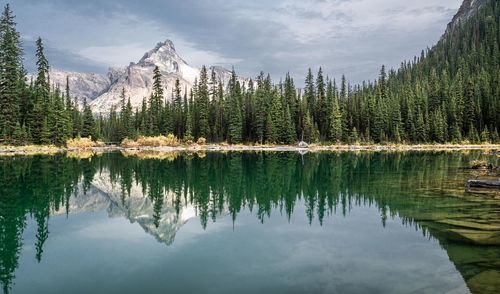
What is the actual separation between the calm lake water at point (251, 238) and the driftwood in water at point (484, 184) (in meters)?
2.35

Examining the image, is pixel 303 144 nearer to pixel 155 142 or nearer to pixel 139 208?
pixel 155 142

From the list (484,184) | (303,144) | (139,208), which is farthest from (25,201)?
(303,144)

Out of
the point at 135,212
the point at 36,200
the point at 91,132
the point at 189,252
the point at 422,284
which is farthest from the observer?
the point at 91,132

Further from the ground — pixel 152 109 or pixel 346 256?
pixel 152 109

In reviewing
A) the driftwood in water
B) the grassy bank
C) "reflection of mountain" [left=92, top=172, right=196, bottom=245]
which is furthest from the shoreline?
the driftwood in water

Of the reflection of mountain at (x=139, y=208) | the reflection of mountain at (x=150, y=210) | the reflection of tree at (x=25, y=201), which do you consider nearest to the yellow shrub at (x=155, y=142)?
the reflection of tree at (x=25, y=201)

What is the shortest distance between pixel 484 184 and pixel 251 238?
20.5 meters

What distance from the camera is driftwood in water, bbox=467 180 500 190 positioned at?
97.6 ft

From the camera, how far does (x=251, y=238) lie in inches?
755

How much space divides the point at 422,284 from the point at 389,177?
29.0 m

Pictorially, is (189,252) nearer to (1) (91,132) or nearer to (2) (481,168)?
(2) (481,168)

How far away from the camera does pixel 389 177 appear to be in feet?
132

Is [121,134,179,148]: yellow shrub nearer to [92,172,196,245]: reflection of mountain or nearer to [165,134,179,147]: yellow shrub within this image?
[165,134,179,147]: yellow shrub

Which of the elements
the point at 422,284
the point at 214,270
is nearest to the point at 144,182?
the point at 214,270
